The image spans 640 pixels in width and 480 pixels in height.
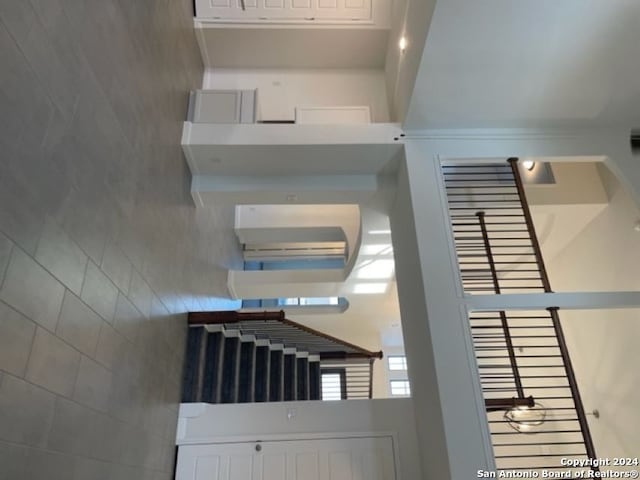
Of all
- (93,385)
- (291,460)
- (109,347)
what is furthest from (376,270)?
(93,385)

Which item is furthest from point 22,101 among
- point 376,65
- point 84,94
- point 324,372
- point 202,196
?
point 324,372

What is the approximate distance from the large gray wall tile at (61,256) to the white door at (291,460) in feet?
7.79

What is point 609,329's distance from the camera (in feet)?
17.3

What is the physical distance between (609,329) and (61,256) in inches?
225

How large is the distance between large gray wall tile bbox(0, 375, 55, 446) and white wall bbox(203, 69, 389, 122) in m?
4.15

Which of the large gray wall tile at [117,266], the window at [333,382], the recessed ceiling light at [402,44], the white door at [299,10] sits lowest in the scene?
the large gray wall tile at [117,266]

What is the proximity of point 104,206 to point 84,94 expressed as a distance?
0.60 m

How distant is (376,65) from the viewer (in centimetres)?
564

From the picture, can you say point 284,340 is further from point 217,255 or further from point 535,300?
point 535,300

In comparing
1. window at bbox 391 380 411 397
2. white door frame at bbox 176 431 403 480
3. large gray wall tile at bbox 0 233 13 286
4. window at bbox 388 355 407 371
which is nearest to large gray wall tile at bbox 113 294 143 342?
large gray wall tile at bbox 0 233 13 286

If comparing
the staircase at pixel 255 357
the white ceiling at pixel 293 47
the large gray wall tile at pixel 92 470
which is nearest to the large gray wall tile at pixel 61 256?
the large gray wall tile at pixel 92 470

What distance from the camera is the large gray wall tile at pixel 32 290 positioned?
5.64 ft

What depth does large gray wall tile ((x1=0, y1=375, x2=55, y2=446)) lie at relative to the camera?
1690mm

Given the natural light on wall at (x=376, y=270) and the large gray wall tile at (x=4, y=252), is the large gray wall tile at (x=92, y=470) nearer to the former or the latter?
the large gray wall tile at (x=4, y=252)
